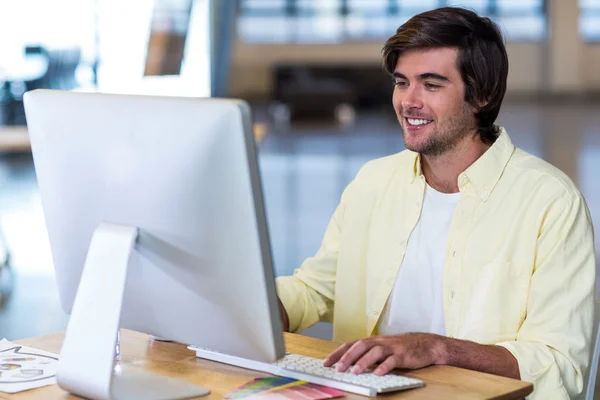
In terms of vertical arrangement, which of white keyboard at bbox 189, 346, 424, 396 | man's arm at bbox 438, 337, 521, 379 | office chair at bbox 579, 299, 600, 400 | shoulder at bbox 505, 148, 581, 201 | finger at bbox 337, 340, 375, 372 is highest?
shoulder at bbox 505, 148, 581, 201

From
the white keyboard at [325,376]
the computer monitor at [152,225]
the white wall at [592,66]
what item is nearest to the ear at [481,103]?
the white keyboard at [325,376]

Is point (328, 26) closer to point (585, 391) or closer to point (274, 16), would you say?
point (274, 16)

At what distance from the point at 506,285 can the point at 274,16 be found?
2125cm

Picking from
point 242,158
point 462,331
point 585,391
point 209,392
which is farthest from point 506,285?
point 242,158

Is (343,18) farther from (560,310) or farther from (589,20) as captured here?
(560,310)

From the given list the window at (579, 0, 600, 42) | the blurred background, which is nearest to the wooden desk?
the blurred background

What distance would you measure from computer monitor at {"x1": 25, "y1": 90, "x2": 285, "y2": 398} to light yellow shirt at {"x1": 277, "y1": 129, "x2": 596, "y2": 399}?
0.65m

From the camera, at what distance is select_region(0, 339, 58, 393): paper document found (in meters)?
1.77

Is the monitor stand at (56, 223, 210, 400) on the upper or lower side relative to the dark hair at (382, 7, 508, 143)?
lower

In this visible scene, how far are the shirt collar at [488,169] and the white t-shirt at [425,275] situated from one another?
8 cm

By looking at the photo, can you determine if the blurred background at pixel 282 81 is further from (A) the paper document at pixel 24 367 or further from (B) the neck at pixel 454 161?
(A) the paper document at pixel 24 367

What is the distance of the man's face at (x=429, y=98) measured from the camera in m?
2.19

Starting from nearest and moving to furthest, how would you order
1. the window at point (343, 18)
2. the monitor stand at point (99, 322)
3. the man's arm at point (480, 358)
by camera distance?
the monitor stand at point (99, 322)
the man's arm at point (480, 358)
the window at point (343, 18)

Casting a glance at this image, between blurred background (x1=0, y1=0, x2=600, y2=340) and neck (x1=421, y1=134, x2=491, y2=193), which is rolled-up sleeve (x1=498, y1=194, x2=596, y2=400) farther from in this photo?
blurred background (x1=0, y1=0, x2=600, y2=340)
